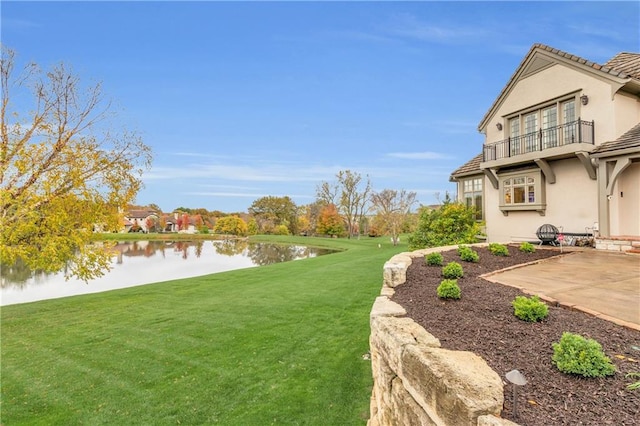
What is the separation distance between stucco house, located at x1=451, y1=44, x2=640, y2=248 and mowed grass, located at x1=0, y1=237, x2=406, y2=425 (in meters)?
6.74

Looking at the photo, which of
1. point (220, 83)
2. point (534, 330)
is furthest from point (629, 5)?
point (220, 83)

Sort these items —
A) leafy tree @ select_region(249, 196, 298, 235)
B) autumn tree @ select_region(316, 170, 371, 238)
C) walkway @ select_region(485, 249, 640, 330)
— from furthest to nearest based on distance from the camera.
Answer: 1. leafy tree @ select_region(249, 196, 298, 235)
2. autumn tree @ select_region(316, 170, 371, 238)
3. walkway @ select_region(485, 249, 640, 330)

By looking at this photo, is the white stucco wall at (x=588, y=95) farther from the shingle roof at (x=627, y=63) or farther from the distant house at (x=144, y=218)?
the distant house at (x=144, y=218)

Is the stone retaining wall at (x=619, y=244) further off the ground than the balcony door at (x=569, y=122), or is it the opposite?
the balcony door at (x=569, y=122)

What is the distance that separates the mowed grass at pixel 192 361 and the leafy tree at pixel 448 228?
12.6 feet

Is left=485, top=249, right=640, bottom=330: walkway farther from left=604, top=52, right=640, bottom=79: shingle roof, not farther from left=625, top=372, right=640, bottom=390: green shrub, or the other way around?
left=604, top=52, right=640, bottom=79: shingle roof

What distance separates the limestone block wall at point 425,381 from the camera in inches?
63.9

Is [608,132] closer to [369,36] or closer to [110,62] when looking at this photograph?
[369,36]

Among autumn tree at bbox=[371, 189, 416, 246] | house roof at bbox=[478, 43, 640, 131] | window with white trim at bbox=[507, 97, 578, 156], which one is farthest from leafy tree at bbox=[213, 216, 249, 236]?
window with white trim at bbox=[507, 97, 578, 156]

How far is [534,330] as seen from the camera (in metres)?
2.78

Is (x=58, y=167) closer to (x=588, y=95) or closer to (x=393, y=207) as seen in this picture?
(x=588, y=95)

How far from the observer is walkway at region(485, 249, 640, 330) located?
11.0 ft

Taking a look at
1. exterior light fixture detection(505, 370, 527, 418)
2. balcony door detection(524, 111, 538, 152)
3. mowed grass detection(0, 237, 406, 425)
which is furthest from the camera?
balcony door detection(524, 111, 538, 152)

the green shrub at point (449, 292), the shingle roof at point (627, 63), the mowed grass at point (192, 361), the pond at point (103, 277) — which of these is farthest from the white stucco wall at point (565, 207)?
the pond at point (103, 277)
